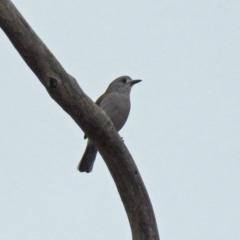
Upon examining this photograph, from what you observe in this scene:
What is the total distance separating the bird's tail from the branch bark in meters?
3.01

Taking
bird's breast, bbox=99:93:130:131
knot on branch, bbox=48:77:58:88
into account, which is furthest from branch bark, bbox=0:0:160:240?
bird's breast, bbox=99:93:130:131

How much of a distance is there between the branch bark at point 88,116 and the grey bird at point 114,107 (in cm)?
301

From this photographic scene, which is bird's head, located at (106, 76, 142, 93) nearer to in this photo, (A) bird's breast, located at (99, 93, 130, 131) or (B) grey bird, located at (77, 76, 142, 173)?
(B) grey bird, located at (77, 76, 142, 173)

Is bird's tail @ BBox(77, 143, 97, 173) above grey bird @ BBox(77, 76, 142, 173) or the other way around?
the other way around

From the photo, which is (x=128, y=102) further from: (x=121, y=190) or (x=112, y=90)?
(x=121, y=190)

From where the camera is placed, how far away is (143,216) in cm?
583

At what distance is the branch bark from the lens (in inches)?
202

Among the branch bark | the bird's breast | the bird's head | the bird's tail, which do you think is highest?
the bird's head

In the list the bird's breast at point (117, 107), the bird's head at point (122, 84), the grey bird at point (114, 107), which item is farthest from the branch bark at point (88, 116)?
the bird's head at point (122, 84)

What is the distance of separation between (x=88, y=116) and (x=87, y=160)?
3515 mm

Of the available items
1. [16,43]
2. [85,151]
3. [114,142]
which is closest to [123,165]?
[114,142]

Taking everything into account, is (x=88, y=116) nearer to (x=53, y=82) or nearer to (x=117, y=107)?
(x=53, y=82)

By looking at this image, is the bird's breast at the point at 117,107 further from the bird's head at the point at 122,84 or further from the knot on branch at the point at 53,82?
the knot on branch at the point at 53,82

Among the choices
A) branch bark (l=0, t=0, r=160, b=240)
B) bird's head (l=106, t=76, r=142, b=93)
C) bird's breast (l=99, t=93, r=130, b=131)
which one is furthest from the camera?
bird's head (l=106, t=76, r=142, b=93)
